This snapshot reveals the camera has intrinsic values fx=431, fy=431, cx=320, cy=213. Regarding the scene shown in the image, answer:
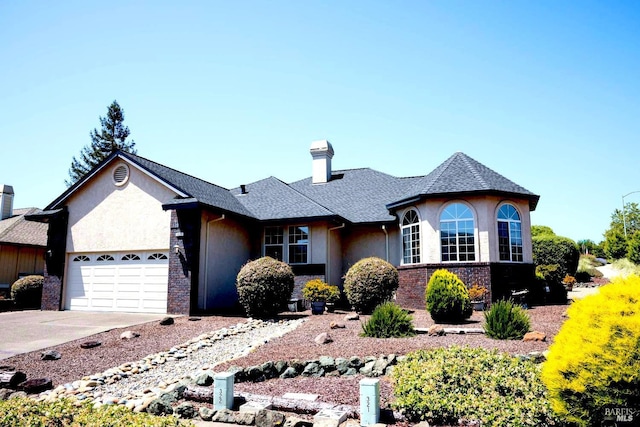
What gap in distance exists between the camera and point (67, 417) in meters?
4.89

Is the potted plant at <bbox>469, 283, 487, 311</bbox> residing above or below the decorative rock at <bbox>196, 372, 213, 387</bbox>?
above

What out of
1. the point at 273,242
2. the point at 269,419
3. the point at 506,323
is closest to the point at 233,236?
the point at 273,242

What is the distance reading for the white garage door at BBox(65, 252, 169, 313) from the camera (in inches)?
611

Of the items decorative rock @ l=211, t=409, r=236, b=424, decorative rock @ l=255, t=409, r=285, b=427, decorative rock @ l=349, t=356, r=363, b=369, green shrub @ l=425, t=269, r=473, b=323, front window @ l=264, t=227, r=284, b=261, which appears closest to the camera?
decorative rock @ l=255, t=409, r=285, b=427

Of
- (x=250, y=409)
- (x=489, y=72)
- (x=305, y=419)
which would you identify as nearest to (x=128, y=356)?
(x=250, y=409)

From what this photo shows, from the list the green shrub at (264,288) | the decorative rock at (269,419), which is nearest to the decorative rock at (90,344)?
the green shrub at (264,288)

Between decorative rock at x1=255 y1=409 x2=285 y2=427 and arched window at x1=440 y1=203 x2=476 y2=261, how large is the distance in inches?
432

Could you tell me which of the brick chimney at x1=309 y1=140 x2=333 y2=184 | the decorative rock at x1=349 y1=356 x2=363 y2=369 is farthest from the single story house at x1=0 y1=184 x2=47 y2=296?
the decorative rock at x1=349 y1=356 x2=363 y2=369

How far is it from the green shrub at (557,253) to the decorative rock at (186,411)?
67.6 feet

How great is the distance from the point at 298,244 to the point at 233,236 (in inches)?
104

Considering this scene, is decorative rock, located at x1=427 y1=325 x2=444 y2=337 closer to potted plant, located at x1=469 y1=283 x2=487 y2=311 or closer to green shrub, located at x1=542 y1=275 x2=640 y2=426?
potted plant, located at x1=469 y1=283 x2=487 y2=311

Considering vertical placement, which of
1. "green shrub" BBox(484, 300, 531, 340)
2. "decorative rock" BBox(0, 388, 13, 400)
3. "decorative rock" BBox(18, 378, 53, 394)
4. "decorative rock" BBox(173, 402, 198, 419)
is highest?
"green shrub" BBox(484, 300, 531, 340)

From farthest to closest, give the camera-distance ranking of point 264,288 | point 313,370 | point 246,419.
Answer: point 264,288 → point 313,370 → point 246,419

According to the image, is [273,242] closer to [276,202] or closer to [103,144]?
[276,202]
